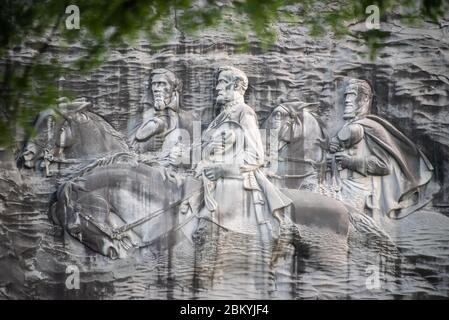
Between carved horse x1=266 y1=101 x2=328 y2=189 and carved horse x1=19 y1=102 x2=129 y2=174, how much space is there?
1.83m

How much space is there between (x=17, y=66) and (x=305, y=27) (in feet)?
11.8

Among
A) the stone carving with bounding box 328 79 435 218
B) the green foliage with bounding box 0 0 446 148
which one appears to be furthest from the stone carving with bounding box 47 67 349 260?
the green foliage with bounding box 0 0 446 148

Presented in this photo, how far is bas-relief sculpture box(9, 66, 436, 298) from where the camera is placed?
1473 centimetres

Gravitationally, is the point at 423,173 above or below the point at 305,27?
below

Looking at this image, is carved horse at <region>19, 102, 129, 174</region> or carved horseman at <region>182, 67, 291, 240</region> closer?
carved horseman at <region>182, 67, 291, 240</region>

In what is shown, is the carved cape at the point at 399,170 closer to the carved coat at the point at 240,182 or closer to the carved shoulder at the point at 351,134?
the carved shoulder at the point at 351,134

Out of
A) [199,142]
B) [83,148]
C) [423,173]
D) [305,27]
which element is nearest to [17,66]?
[83,148]

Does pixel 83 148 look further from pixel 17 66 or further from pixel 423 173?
pixel 423 173

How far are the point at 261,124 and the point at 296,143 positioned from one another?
49 cm

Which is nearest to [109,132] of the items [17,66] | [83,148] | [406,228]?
[83,148]

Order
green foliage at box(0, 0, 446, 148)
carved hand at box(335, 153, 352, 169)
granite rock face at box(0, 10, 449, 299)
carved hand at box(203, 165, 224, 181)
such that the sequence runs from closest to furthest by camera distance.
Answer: granite rock face at box(0, 10, 449, 299) → carved hand at box(203, 165, 224, 181) → carved hand at box(335, 153, 352, 169) → green foliage at box(0, 0, 446, 148)

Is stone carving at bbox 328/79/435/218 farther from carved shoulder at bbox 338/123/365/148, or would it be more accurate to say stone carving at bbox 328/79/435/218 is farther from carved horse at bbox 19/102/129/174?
carved horse at bbox 19/102/129/174

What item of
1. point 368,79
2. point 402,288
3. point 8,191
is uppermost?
point 368,79

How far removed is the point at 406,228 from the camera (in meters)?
14.8
